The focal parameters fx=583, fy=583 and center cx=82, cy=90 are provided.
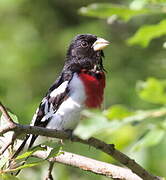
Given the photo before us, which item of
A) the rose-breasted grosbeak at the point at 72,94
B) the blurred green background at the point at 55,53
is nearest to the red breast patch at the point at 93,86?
the rose-breasted grosbeak at the point at 72,94

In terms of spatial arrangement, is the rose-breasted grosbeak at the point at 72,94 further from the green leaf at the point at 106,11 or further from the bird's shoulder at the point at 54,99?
the green leaf at the point at 106,11

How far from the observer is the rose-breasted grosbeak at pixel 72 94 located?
145 inches

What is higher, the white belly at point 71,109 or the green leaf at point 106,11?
the white belly at point 71,109

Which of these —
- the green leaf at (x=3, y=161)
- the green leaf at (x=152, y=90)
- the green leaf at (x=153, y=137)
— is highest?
the green leaf at (x=3, y=161)

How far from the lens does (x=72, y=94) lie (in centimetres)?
378

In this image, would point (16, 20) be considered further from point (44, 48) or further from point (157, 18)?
point (157, 18)

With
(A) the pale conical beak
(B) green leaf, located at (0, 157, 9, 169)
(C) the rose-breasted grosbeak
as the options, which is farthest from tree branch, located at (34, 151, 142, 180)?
(A) the pale conical beak

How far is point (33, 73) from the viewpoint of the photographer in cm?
775

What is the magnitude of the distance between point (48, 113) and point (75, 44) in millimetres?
794

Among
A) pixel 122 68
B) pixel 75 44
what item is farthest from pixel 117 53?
pixel 75 44

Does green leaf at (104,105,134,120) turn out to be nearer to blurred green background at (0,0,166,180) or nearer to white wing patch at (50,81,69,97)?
white wing patch at (50,81,69,97)

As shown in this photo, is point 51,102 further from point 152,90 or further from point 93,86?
point 152,90

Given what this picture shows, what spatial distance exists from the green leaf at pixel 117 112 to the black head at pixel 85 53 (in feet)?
8.16

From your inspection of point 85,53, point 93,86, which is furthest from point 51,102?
point 85,53
